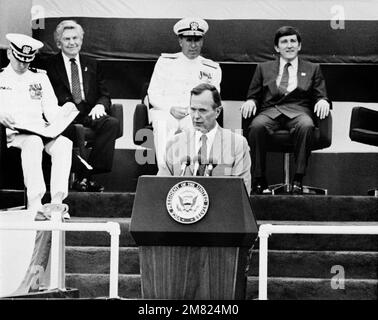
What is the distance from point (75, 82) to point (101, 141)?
40 centimetres

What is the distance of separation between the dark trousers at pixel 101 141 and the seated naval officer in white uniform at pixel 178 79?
0.23 m

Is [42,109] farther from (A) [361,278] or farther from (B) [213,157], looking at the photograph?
(A) [361,278]

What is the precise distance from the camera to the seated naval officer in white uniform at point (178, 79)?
5070 mm

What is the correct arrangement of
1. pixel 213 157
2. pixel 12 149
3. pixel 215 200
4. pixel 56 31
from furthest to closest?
pixel 56 31 → pixel 12 149 → pixel 213 157 → pixel 215 200

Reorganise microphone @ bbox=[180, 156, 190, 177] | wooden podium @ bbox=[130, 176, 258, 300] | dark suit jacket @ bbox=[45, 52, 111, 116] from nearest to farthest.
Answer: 1. wooden podium @ bbox=[130, 176, 258, 300]
2. microphone @ bbox=[180, 156, 190, 177]
3. dark suit jacket @ bbox=[45, 52, 111, 116]

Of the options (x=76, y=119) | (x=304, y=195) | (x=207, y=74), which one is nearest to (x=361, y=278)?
(x=304, y=195)

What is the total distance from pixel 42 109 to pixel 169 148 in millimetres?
829

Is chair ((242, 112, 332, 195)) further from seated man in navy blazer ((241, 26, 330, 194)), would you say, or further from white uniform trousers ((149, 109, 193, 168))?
white uniform trousers ((149, 109, 193, 168))

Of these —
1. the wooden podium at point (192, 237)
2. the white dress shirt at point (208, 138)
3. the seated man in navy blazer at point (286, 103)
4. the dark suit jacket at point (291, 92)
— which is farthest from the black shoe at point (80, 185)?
the wooden podium at point (192, 237)

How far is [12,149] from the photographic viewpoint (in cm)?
489

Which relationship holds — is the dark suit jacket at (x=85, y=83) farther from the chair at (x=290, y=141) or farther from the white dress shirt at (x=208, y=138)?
the white dress shirt at (x=208, y=138)

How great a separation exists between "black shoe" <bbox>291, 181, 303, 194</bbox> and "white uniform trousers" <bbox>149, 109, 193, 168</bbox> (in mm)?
826

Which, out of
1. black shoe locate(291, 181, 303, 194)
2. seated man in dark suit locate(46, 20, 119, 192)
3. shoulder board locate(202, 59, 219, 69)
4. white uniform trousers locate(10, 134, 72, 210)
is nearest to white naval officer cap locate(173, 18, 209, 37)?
shoulder board locate(202, 59, 219, 69)

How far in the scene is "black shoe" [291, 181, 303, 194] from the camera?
5.46 metres
